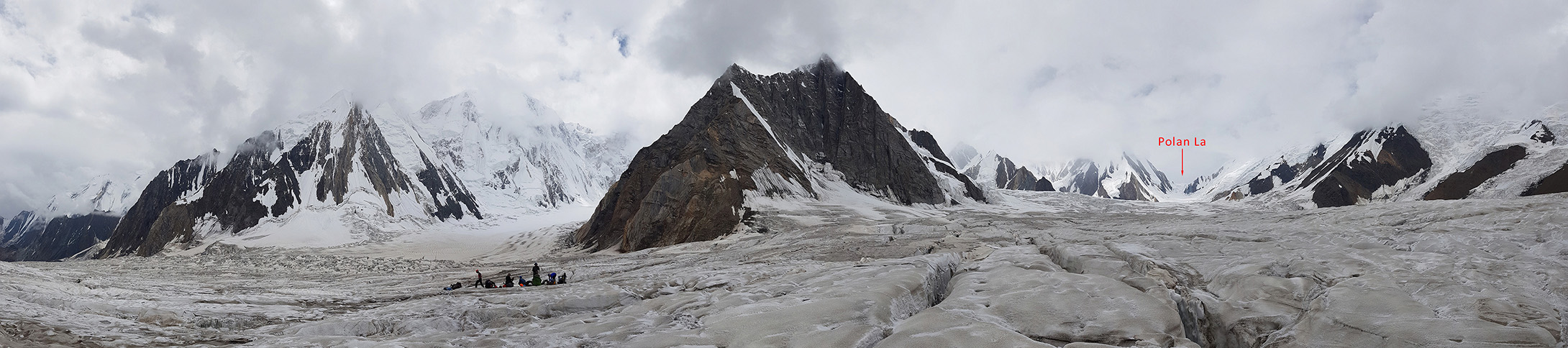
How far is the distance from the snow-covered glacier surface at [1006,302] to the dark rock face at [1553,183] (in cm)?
11622

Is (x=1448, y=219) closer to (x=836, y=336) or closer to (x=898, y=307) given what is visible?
(x=898, y=307)

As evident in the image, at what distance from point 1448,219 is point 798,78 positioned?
104 metres

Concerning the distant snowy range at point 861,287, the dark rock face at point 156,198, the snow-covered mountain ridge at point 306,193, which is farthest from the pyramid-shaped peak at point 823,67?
the dark rock face at point 156,198

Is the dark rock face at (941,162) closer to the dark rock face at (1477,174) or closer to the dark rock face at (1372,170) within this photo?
the dark rock face at (1372,170)

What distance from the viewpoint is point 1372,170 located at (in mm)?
145000

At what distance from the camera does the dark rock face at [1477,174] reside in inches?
4515

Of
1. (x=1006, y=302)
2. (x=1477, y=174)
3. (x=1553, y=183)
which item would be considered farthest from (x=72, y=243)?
(x=1477, y=174)

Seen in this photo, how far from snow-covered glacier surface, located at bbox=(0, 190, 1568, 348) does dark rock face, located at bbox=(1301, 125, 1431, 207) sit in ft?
488

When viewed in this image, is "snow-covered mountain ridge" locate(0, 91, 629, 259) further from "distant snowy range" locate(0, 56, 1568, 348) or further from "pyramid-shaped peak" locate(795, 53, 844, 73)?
"pyramid-shaped peak" locate(795, 53, 844, 73)

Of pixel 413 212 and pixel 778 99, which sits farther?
pixel 413 212

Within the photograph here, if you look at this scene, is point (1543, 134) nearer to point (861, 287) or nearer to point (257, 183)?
point (861, 287)

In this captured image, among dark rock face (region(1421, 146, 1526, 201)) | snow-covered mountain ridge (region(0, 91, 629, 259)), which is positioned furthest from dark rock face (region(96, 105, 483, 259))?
dark rock face (region(1421, 146, 1526, 201))

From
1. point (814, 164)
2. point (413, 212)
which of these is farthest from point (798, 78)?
point (413, 212)

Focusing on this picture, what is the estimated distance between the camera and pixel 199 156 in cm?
14300
